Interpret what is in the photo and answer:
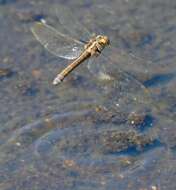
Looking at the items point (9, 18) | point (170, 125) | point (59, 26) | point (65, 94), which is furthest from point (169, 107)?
point (9, 18)

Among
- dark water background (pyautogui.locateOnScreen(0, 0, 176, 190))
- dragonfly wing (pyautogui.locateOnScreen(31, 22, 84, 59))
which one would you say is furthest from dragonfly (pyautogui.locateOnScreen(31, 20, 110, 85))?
dark water background (pyautogui.locateOnScreen(0, 0, 176, 190))

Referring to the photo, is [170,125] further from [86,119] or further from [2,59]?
[2,59]

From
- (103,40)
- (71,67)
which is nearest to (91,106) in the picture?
(71,67)

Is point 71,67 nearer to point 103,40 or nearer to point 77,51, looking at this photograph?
point 77,51

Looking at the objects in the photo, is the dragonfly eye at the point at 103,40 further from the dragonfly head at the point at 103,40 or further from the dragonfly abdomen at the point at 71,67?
the dragonfly abdomen at the point at 71,67

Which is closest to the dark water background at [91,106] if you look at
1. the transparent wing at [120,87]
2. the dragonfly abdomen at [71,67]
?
the transparent wing at [120,87]

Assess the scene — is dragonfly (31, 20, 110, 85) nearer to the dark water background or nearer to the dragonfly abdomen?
the dragonfly abdomen
